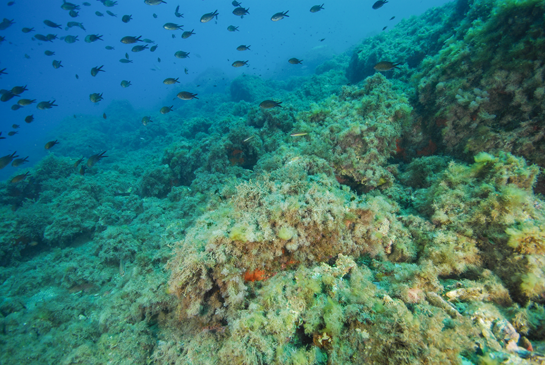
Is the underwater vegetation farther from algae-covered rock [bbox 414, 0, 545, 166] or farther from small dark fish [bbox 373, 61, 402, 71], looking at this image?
small dark fish [bbox 373, 61, 402, 71]

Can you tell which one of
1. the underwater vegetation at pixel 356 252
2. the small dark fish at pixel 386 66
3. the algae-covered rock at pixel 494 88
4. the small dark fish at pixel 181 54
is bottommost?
the underwater vegetation at pixel 356 252

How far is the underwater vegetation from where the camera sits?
2125mm

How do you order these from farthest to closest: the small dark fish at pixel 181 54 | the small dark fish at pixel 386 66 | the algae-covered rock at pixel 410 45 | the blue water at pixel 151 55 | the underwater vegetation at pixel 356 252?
the blue water at pixel 151 55 → the small dark fish at pixel 181 54 → the algae-covered rock at pixel 410 45 → the small dark fish at pixel 386 66 → the underwater vegetation at pixel 356 252

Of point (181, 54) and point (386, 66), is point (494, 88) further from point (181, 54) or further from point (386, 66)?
point (181, 54)

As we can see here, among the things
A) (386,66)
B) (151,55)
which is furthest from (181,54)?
(151,55)

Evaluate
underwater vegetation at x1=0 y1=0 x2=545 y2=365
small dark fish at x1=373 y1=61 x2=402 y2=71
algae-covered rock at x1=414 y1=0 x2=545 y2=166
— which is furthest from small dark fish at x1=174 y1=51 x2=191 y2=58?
algae-covered rock at x1=414 y1=0 x2=545 y2=166

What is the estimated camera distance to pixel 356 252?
10.5 feet

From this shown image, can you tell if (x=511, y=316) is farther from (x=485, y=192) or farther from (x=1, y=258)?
(x=1, y=258)

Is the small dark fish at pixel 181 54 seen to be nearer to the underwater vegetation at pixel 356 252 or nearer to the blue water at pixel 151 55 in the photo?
the underwater vegetation at pixel 356 252

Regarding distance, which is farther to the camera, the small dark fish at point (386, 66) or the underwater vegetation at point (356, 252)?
the small dark fish at point (386, 66)

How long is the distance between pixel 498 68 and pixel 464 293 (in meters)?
4.63

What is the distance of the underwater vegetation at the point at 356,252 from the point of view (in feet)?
6.97

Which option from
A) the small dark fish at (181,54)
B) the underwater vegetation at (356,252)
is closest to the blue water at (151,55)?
the small dark fish at (181,54)

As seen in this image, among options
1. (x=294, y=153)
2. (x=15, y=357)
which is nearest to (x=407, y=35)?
(x=294, y=153)
